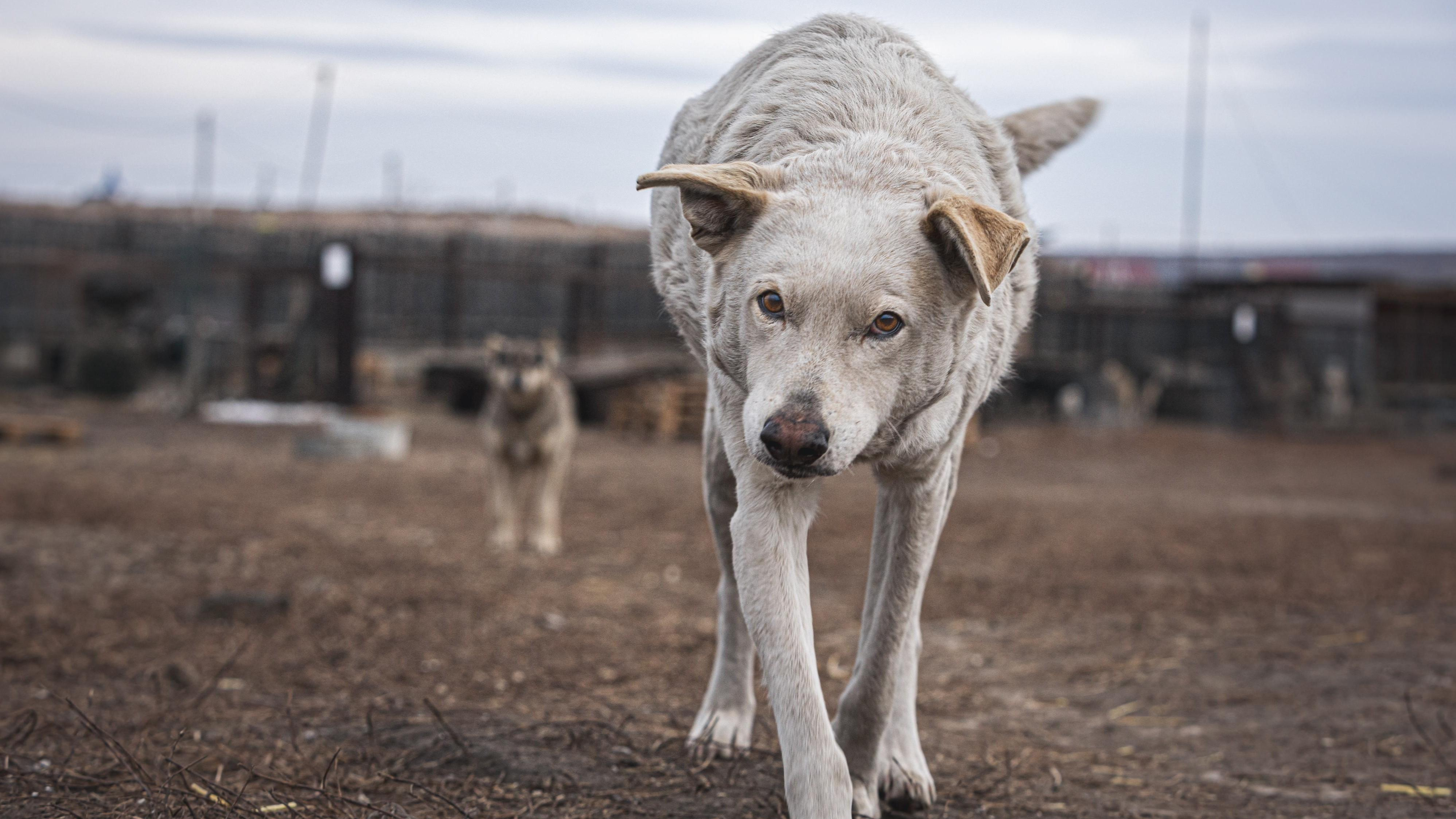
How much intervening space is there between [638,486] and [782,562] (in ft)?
30.8

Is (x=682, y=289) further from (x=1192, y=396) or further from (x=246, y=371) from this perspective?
(x=1192, y=396)

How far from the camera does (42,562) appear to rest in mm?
7285

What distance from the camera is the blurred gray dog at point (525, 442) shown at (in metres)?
9.07

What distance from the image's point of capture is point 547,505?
9.07 metres

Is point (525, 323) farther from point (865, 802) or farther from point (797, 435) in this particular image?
point (797, 435)

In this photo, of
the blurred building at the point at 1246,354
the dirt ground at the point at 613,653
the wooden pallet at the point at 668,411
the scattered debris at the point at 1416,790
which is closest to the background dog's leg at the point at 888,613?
the dirt ground at the point at 613,653

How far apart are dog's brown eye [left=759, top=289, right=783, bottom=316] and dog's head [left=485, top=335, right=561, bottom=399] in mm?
6355

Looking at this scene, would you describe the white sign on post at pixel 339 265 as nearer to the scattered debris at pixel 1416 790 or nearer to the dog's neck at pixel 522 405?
the dog's neck at pixel 522 405

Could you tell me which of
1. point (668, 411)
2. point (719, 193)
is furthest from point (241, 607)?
point (668, 411)

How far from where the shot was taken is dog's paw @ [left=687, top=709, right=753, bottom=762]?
160 inches

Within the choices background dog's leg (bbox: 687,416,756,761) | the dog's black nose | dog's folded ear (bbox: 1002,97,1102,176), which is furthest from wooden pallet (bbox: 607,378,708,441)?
the dog's black nose

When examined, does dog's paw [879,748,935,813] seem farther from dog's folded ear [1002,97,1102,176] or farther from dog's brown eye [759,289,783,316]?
dog's folded ear [1002,97,1102,176]

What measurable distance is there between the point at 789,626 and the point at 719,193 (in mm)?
1084

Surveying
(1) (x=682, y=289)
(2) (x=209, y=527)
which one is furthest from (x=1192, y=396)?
(1) (x=682, y=289)
